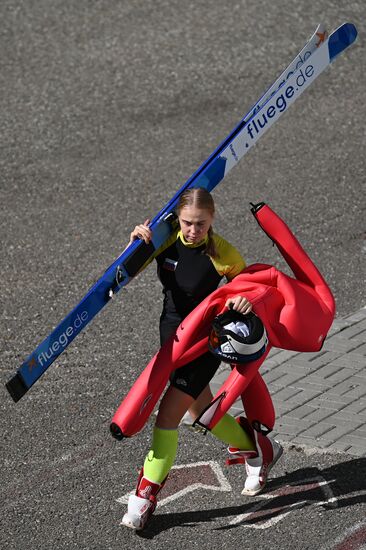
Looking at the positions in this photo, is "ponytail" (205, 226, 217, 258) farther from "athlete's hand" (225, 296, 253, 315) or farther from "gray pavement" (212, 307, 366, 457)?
"gray pavement" (212, 307, 366, 457)

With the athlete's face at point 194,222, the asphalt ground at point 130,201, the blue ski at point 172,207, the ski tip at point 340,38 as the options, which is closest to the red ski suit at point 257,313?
the athlete's face at point 194,222

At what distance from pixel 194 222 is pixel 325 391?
231 cm

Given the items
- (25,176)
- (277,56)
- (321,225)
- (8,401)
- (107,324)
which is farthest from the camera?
(277,56)

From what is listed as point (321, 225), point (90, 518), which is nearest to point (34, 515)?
point (90, 518)

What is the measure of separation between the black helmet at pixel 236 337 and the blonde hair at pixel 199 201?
41 cm

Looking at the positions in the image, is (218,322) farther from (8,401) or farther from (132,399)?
(8,401)

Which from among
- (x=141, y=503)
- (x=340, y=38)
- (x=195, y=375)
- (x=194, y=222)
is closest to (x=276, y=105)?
(x=340, y=38)

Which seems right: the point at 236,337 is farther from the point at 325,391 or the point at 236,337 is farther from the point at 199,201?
the point at 325,391

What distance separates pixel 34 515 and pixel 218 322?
5.60ft

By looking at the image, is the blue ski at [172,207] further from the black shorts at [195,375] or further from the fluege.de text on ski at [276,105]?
the black shorts at [195,375]

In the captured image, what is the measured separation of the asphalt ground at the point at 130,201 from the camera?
6.87m

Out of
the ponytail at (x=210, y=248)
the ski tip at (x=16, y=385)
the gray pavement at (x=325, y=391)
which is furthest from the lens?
the gray pavement at (x=325, y=391)

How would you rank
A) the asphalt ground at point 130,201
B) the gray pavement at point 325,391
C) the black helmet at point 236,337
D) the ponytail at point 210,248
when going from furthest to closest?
the gray pavement at point 325,391, the asphalt ground at point 130,201, the ponytail at point 210,248, the black helmet at point 236,337

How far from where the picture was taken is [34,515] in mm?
6789
